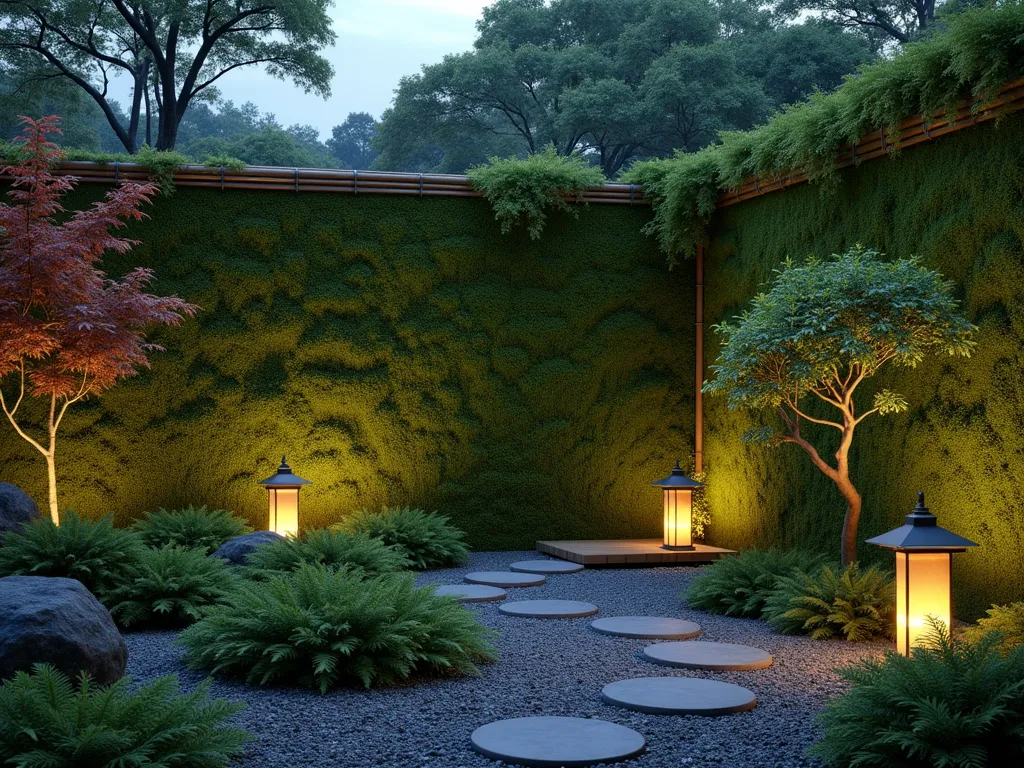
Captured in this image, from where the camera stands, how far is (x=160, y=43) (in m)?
18.4

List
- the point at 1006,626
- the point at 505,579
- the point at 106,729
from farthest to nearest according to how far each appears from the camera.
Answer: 1. the point at 505,579
2. the point at 1006,626
3. the point at 106,729

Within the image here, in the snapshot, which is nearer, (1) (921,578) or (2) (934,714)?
(2) (934,714)

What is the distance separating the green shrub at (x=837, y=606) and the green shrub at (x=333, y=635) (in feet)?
6.15

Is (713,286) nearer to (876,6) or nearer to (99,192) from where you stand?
(99,192)

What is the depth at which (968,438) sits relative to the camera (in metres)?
5.55

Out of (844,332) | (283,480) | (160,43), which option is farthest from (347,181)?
(160,43)

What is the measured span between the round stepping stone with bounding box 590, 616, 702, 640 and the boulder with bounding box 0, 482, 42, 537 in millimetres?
3901

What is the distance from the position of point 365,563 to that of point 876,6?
60.7 feet

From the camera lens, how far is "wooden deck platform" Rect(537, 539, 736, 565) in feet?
25.8

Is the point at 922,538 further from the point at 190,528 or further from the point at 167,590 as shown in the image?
the point at 190,528

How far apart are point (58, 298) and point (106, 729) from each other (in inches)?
208

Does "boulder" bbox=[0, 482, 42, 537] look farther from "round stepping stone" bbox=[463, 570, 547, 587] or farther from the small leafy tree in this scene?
the small leafy tree

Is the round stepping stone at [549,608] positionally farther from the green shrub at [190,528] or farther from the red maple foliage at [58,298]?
the red maple foliage at [58,298]

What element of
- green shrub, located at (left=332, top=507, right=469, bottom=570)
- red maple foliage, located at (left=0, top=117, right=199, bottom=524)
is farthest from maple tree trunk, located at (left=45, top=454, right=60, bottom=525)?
green shrub, located at (left=332, top=507, right=469, bottom=570)
